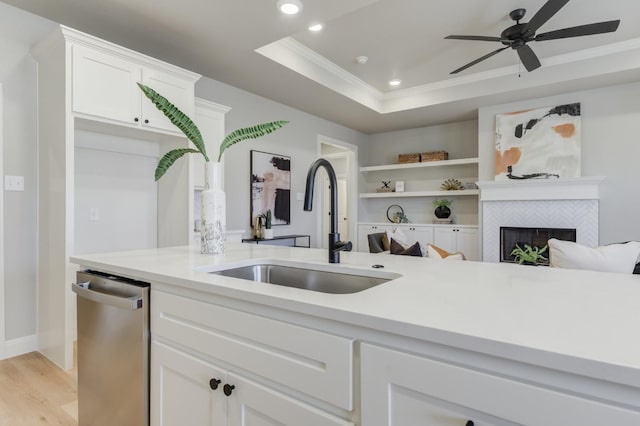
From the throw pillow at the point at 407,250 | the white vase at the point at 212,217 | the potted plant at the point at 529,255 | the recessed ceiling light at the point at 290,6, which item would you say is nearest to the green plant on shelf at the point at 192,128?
the white vase at the point at 212,217

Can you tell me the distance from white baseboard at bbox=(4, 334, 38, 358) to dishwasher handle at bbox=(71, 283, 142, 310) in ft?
5.91

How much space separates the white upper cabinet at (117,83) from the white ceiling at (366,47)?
31 centimetres

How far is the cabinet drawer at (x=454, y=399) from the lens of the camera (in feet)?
1.83

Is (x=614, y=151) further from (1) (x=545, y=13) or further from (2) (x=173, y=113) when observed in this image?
(2) (x=173, y=113)

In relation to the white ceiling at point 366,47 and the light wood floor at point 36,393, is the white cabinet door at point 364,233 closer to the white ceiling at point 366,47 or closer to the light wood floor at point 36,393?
the white ceiling at point 366,47

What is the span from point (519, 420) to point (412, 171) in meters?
6.00

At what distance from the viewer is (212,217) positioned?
178cm

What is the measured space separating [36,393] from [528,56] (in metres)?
4.46

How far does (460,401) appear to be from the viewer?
0.66 metres

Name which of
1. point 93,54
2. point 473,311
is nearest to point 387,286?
point 473,311

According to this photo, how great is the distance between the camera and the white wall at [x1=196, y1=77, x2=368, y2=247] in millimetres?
4238

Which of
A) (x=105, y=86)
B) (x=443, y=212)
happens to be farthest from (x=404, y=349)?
(x=443, y=212)

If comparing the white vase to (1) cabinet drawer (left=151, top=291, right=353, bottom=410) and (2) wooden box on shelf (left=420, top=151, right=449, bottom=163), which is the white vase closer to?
(1) cabinet drawer (left=151, top=291, right=353, bottom=410)

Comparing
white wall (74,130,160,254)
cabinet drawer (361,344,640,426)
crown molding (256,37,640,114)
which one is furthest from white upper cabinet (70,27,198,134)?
cabinet drawer (361,344,640,426)
